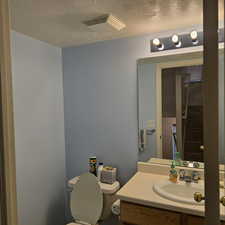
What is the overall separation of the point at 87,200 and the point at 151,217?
69cm

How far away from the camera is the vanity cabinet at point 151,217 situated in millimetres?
1222

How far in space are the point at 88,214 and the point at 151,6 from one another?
1792mm

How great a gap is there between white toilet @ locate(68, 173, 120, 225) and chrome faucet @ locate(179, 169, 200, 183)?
61 cm

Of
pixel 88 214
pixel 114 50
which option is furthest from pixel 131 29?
pixel 88 214

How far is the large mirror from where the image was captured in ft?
5.46

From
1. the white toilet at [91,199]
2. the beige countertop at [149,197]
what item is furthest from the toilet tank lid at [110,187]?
the beige countertop at [149,197]

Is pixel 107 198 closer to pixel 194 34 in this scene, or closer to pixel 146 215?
pixel 146 215

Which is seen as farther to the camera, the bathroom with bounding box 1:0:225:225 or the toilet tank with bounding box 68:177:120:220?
the toilet tank with bounding box 68:177:120:220

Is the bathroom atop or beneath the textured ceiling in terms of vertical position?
beneath

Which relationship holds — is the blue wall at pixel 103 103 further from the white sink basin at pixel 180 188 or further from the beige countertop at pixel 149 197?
the white sink basin at pixel 180 188

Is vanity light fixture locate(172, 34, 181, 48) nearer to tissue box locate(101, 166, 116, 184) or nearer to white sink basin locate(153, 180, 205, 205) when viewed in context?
white sink basin locate(153, 180, 205, 205)

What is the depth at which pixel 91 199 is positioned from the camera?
5.77ft

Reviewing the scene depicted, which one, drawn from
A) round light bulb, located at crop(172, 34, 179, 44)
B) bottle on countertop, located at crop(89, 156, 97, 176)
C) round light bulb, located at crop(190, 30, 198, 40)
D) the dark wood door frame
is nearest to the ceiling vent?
round light bulb, located at crop(172, 34, 179, 44)

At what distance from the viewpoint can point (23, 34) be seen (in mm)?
1786
